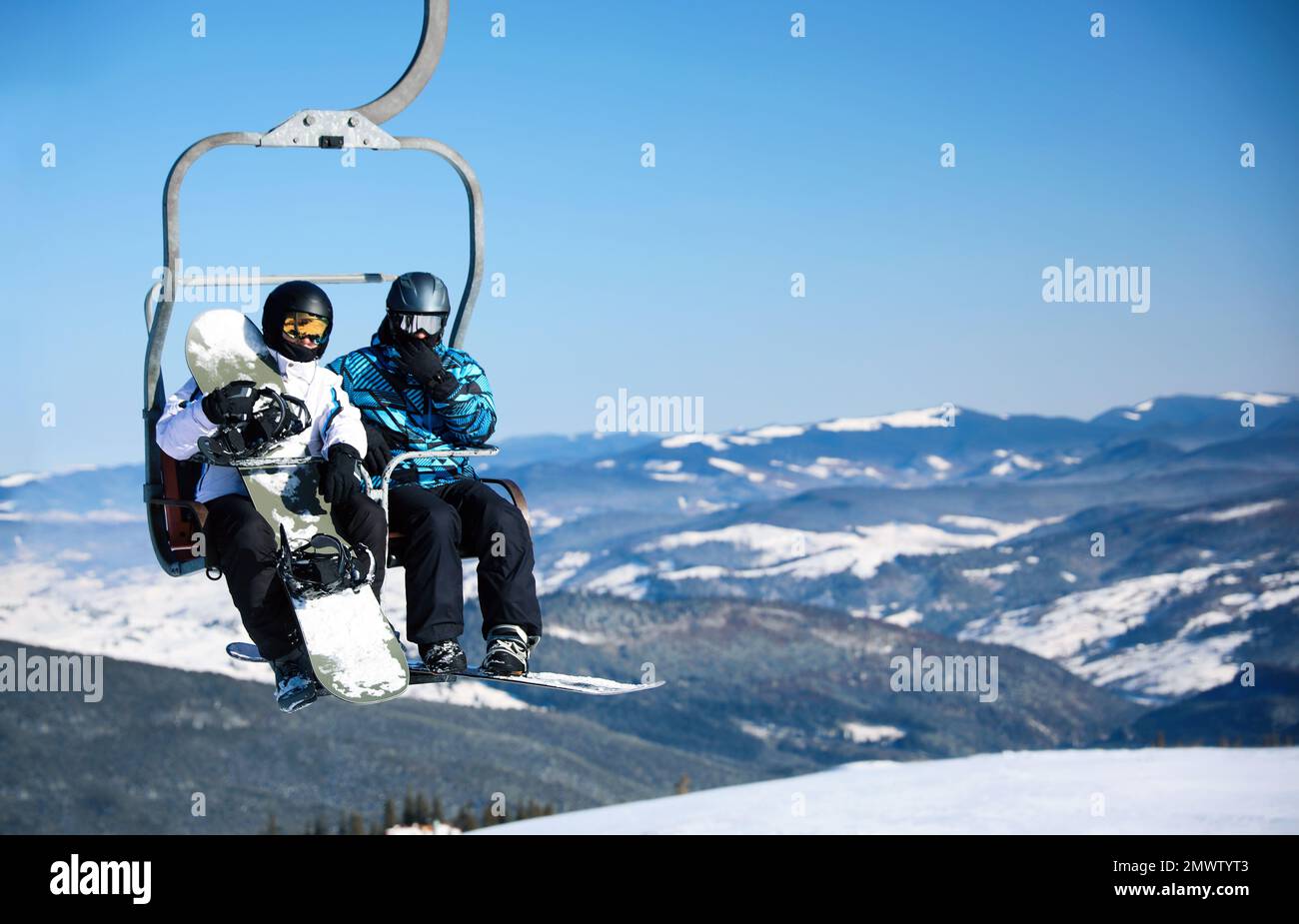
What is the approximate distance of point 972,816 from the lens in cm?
1362

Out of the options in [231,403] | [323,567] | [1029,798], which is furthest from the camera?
[1029,798]

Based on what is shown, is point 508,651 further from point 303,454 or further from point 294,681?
point 303,454

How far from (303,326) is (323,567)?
867mm

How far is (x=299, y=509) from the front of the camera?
5.42m

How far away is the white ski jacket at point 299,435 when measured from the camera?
209 inches

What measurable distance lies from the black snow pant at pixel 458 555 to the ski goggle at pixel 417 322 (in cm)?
60

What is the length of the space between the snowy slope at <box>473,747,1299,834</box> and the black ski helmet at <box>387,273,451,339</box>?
665 cm

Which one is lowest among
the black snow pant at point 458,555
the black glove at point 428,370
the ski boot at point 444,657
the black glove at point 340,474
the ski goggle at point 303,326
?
the ski boot at point 444,657

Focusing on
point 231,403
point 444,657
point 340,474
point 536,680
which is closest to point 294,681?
point 444,657

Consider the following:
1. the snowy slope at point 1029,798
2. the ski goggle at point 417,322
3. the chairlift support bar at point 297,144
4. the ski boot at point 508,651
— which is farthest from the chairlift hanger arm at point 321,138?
the snowy slope at point 1029,798

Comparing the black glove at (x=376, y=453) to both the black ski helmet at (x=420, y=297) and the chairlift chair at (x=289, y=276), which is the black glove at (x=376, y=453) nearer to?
the chairlift chair at (x=289, y=276)

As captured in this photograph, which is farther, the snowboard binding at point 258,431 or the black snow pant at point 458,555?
the black snow pant at point 458,555

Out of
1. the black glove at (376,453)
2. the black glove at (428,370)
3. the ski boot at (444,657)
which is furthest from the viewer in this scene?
the black glove at (428,370)
